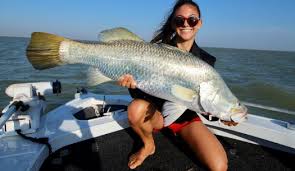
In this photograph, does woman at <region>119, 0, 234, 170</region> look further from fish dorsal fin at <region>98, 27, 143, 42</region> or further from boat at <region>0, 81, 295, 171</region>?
fish dorsal fin at <region>98, 27, 143, 42</region>

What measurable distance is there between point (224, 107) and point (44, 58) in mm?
1778

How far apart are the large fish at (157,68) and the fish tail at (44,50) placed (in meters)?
0.14

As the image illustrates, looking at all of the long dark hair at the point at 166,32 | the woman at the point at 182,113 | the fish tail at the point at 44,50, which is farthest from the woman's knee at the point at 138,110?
the fish tail at the point at 44,50

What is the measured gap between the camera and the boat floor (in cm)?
344

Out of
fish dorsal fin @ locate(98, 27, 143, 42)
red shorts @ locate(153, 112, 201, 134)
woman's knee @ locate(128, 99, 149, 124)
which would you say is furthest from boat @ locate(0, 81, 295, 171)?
fish dorsal fin @ locate(98, 27, 143, 42)

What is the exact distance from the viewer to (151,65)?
2850 mm

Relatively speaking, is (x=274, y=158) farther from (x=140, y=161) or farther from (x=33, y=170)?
(x=33, y=170)

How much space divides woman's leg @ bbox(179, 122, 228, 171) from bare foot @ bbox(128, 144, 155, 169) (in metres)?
0.45

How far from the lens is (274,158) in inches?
149

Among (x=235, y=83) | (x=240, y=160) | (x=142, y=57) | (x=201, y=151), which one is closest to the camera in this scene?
(x=142, y=57)

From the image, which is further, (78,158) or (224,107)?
(78,158)

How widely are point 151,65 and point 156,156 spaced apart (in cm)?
141

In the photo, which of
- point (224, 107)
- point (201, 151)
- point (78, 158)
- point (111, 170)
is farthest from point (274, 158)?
point (78, 158)

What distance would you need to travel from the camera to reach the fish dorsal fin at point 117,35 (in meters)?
2.88
